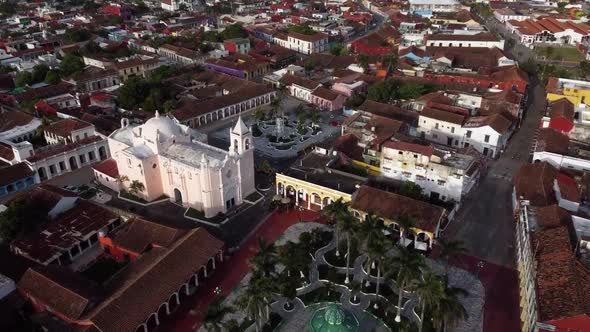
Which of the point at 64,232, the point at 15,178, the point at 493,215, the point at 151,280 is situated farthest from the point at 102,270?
the point at 493,215

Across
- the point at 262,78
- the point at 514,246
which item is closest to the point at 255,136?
the point at 262,78

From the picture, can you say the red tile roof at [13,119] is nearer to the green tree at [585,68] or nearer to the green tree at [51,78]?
the green tree at [51,78]

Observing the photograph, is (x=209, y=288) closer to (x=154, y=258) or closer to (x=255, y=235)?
(x=154, y=258)

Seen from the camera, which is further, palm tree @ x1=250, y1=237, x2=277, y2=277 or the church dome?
the church dome

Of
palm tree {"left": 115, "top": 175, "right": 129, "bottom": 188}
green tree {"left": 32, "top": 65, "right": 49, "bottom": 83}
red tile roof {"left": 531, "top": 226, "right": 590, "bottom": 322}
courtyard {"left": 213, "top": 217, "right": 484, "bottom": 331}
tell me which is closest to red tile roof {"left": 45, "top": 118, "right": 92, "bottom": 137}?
palm tree {"left": 115, "top": 175, "right": 129, "bottom": 188}

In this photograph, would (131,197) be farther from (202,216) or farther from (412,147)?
(412,147)

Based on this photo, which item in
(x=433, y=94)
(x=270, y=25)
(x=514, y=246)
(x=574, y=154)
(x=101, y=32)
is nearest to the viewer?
(x=514, y=246)

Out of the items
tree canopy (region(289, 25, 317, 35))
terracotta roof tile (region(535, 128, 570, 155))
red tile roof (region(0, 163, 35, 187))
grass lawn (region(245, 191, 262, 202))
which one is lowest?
grass lawn (region(245, 191, 262, 202))

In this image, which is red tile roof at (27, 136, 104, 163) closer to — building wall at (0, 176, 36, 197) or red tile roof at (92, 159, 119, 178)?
building wall at (0, 176, 36, 197)
